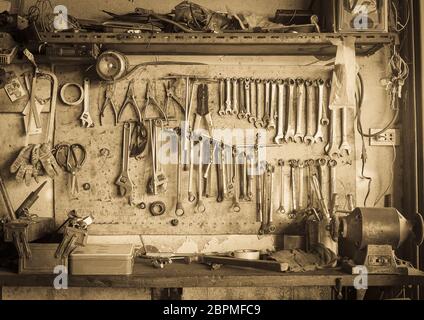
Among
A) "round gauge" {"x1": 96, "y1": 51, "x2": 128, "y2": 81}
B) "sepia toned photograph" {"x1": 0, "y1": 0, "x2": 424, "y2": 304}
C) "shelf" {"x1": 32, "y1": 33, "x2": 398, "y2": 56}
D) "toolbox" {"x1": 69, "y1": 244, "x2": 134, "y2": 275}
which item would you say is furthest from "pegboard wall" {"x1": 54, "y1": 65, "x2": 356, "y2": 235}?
"toolbox" {"x1": 69, "y1": 244, "x2": 134, "y2": 275}

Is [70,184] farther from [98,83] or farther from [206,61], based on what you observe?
[206,61]

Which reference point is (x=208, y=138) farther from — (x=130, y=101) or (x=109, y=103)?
(x=109, y=103)

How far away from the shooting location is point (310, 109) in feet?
8.98

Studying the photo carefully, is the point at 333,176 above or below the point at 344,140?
below

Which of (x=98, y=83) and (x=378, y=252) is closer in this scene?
(x=378, y=252)

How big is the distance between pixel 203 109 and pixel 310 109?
0.68 m

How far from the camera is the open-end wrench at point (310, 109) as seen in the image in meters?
2.73

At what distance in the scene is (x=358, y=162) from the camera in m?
2.76

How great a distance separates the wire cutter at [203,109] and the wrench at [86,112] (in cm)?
66

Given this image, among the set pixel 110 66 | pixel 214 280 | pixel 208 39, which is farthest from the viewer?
pixel 110 66

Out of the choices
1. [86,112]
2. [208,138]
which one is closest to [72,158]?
[86,112]

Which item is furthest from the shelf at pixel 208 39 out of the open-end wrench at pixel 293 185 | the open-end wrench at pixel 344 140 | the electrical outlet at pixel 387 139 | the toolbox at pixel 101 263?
the toolbox at pixel 101 263

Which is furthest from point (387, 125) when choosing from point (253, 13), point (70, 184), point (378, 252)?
point (70, 184)
